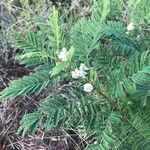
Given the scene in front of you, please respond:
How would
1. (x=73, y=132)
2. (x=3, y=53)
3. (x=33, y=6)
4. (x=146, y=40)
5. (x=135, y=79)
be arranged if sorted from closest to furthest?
(x=135, y=79) < (x=146, y=40) < (x=73, y=132) < (x=3, y=53) < (x=33, y=6)

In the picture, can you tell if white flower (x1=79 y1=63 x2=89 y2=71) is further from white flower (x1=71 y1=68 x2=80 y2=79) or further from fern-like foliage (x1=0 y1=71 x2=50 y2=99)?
fern-like foliage (x1=0 y1=71 x2=50 y2=99)

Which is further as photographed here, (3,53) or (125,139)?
(3,53)

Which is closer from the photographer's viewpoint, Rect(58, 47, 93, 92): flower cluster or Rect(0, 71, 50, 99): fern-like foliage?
Rect(58, 47, 93, 92): flower cluster

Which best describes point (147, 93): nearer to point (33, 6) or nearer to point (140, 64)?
point (140, 64)

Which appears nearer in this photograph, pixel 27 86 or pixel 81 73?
pixel 81 73

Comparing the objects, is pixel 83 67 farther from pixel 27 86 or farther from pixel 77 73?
pixel 27 86

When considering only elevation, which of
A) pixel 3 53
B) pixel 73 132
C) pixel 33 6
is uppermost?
pixel 33 6

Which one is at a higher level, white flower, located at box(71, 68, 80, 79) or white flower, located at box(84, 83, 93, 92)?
white flower, located at box(71, 68, 80, 79)

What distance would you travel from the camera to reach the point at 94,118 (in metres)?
1.58

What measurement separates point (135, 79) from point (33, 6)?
1.47 metres

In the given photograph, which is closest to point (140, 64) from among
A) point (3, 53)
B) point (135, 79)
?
point (135, 79)

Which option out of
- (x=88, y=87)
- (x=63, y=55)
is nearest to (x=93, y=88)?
(x=88, y=87)

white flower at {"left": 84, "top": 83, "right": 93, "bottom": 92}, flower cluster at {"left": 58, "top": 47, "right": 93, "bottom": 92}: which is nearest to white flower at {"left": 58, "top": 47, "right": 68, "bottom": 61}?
flower cluster at {"left": 58, "top": 47, "right": 93, "bottom": 92}

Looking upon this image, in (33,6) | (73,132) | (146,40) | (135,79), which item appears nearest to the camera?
(135,79)
